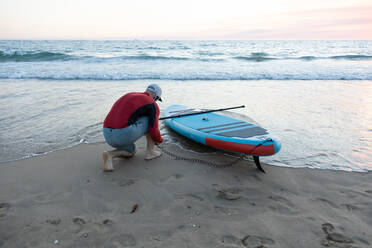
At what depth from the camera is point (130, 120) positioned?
2998mm

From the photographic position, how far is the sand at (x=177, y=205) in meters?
2.05

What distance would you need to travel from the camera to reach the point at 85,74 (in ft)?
36.2

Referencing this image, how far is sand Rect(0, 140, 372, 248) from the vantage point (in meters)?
2.05

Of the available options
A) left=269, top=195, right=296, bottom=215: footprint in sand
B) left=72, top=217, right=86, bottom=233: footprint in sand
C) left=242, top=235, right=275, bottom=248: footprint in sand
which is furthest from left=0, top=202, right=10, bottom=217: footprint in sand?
left=269, top=195, right=296, bottom=215: footprint in sand

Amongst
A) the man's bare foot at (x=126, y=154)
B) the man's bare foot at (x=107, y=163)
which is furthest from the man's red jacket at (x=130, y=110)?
the man's bare foot at (x=126, y=154)

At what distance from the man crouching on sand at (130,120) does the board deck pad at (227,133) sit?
2.75ft

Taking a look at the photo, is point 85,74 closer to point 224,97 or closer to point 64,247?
point 224,97

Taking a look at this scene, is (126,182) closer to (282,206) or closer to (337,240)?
(282,206)

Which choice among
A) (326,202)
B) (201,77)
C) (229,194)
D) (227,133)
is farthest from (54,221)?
(201,77)

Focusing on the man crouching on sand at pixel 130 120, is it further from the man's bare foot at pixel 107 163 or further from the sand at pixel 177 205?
the sand at pixel 177 205

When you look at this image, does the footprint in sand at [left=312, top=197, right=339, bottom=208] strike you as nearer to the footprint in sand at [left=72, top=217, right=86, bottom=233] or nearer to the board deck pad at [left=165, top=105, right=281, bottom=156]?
the board deck pad at [left=165, top=105, right=281, bottom=156]

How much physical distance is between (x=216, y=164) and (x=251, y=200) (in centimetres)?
90

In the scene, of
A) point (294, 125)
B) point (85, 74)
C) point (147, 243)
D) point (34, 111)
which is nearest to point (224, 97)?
point (294, 125)

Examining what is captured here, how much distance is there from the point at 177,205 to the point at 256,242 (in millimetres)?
830
